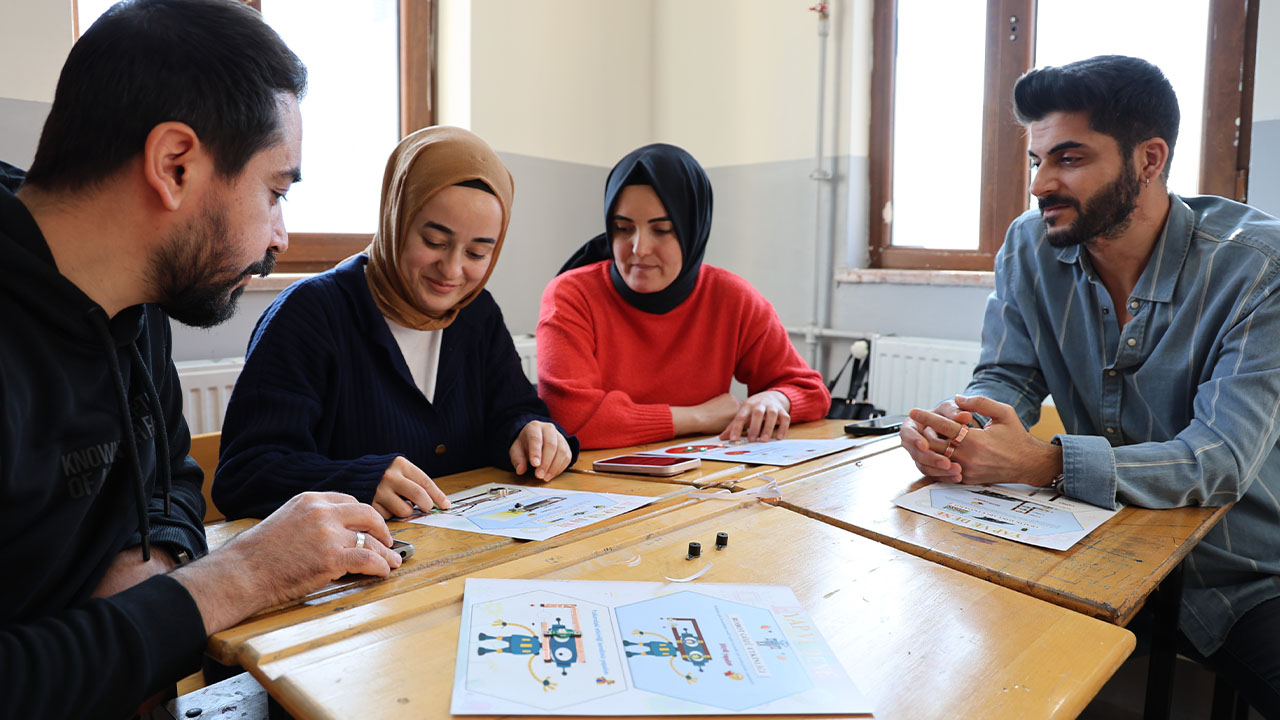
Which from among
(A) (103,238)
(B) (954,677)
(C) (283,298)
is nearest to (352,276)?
(C) (283,298)

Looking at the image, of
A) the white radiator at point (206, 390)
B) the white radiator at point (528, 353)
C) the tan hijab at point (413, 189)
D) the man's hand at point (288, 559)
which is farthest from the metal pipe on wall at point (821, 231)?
the man's hand at point (288, 559)

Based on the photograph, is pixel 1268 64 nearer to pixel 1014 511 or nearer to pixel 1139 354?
pixel 1139 354

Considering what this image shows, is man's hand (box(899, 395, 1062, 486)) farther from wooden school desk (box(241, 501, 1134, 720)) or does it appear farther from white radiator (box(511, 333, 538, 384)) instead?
white radiator (box(511, 333, 538, 384))

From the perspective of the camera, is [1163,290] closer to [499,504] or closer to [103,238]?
[499,504]

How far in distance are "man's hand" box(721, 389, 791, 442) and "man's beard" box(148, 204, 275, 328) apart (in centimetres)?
118

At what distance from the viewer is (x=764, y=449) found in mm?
1780

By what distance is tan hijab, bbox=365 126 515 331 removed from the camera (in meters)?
1.54

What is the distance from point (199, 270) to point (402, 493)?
1.46 feet

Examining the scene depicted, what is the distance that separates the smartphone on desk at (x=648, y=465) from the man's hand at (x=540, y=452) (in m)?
0.07

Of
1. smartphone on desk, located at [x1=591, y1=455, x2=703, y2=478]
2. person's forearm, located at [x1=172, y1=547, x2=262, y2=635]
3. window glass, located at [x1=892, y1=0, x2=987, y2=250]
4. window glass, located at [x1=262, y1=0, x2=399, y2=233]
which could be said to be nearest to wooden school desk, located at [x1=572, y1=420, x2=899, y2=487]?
smartphone on desk, located at [x1=591, y1=455, x2=703, y2=478]

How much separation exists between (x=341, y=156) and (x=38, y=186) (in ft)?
8.06

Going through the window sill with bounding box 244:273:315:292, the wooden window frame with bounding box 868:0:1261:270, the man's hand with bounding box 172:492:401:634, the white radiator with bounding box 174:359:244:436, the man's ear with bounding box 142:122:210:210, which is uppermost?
the wooden window frame with bounding box 868:0:1261:270

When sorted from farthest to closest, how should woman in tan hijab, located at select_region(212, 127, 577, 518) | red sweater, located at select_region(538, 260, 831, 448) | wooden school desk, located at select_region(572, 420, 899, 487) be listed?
red sweater, located at select_region(538, 260, 831, 448)
wooden school desk, located at select_region(572, 420, 899, 487)
woman in tan hijab, located at select_region(212, 127, 577, 518)

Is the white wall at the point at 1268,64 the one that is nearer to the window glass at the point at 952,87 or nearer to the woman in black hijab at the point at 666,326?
the window glass at the point at 952,87
